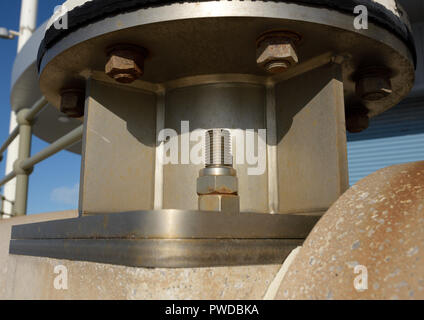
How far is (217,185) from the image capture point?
1.69m

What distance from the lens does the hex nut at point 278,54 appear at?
1.73m

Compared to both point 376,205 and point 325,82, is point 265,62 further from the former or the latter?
point 376,205

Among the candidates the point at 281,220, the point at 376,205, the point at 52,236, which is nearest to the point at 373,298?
the point at 376,205

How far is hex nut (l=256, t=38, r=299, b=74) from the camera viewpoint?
173 centimetres

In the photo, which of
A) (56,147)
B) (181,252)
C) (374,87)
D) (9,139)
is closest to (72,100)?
(181,252)

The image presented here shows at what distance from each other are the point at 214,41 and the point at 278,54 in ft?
1.15

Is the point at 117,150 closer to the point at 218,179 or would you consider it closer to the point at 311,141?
the point at 218,179

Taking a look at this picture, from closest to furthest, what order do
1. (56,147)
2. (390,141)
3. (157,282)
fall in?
1. (157,282)
2. (390,141)
3. (56,147)

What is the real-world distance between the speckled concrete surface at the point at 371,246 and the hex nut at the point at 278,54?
72 centimetres

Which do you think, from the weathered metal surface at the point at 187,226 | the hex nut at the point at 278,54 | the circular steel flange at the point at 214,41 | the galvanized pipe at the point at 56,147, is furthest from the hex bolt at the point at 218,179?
the galvanized pipe at the point at 56,147

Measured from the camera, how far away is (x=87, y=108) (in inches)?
84.6

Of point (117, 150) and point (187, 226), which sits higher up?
point (117, 150)

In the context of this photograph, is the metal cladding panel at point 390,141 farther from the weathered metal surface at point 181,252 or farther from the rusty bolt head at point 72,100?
the weathered metal surface at point 181,252


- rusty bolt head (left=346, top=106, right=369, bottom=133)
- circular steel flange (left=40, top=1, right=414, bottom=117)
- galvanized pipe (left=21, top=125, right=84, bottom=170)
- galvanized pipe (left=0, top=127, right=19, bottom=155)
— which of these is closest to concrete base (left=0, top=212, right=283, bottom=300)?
circular steel flange (left=40, top=1, right=414, bottom=117)
